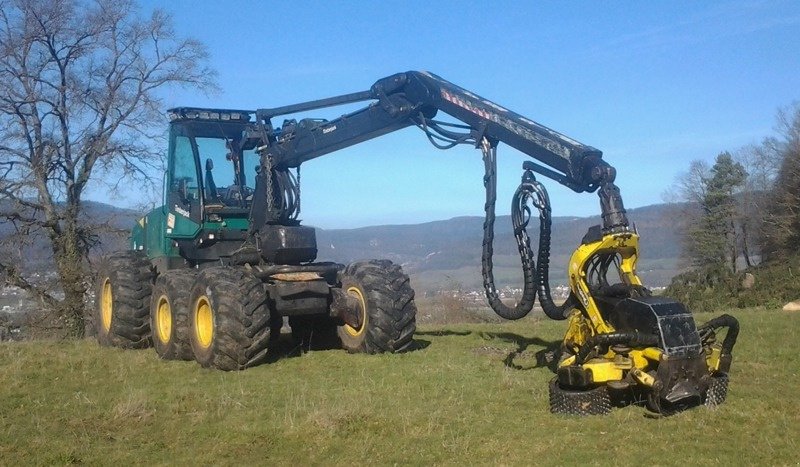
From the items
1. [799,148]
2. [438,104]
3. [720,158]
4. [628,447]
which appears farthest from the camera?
[720,158]

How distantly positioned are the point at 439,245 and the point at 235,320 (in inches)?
1895

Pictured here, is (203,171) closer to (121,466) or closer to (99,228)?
(121,466)

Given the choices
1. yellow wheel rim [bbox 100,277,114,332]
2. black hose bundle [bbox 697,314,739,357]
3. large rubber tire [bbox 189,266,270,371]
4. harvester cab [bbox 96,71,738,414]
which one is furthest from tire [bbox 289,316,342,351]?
black hose bundle [bbox 697,314,739,357]

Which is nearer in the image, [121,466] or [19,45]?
[121,466]

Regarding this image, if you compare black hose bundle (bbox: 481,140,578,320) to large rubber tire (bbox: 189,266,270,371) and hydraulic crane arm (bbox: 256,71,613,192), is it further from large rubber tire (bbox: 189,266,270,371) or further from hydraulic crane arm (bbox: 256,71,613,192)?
large rubber tire (bbox: 189,266,270,371)

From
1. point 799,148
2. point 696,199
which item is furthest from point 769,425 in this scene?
point 696,199

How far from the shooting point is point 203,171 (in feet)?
46.0

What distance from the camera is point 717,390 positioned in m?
8.07

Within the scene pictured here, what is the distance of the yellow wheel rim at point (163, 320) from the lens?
13406 mm

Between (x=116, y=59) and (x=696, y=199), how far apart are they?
120 feet

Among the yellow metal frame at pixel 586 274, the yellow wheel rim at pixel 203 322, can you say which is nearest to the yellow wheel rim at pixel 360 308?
the yellow wheel rim at pixel 203 322

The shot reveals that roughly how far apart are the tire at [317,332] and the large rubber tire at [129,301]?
2811 mm

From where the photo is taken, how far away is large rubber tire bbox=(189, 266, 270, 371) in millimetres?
11336

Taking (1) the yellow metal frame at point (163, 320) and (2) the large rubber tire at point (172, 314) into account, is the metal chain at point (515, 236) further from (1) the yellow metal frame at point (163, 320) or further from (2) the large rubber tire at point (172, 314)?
(1) the yellow metal frame at point (163, 320)
